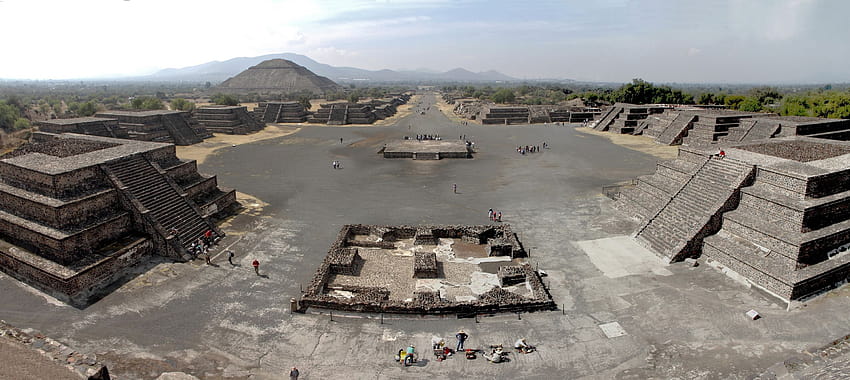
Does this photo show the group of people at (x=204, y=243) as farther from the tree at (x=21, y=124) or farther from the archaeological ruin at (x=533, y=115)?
the archaeological ruin at (x=533, y=115)

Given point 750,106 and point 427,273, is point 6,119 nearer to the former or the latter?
point 427,273

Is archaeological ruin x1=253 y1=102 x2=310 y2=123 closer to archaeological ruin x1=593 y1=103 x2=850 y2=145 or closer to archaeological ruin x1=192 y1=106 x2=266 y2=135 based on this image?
archaeological ruin x1=192 y1=106 x2=266 y2=135

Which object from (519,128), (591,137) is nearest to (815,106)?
(591,137)

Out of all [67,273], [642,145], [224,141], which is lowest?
[67,273]

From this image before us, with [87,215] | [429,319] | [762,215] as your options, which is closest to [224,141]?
[87,215]

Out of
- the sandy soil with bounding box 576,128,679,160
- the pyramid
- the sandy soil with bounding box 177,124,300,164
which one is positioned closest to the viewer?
the sandy soil with bounding box 177,124,300,164

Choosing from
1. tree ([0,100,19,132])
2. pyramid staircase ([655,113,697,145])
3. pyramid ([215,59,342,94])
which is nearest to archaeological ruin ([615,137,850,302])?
pyramid staircase ([655,113,697,145])

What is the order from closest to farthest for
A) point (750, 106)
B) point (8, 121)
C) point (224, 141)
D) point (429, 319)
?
1. point (429, 319)
2. point (8, 121)
3. point (224, 141)
4. point (750, 106)
